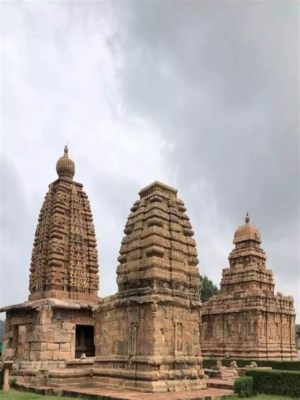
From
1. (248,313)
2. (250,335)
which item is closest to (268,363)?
(250,335)

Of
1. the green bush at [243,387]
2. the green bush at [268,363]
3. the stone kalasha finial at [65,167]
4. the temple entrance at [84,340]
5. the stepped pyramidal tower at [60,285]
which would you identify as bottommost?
the green bush at [268,363]

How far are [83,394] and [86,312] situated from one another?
938cm

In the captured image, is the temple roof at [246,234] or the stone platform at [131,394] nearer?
the stone platform at [131,394]

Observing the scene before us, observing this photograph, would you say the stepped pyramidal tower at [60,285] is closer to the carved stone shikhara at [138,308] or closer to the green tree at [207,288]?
the carved stone shikhara at [138,308]

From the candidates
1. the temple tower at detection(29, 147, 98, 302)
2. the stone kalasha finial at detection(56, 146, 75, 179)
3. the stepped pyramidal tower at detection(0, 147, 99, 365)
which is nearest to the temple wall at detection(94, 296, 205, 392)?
the stepped pyramidal tower at detection(0, 147, 99, 365)

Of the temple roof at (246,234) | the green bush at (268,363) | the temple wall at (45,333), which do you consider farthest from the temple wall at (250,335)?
the temple wall at (45,333)

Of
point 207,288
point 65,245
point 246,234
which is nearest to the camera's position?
point 65,245

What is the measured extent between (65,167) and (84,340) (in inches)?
371

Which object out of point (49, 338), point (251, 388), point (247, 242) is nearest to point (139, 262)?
point (251, 388)

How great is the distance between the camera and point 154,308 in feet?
46.5

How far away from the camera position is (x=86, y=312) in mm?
22500

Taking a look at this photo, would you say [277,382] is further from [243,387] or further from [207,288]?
[207,288]

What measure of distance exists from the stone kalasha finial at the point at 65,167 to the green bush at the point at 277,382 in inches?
588

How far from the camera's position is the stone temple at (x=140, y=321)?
14250 mm
